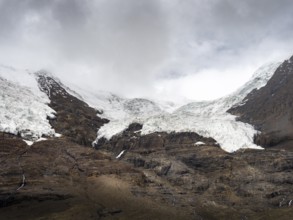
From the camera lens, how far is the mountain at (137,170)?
420 feet

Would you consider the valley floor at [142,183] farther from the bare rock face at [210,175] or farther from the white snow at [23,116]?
the white snow at [23,116]

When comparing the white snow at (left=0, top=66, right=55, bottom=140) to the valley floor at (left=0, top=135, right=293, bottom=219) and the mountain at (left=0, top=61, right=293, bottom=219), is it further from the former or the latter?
the valley floor at (left=0, top=135, right=293, bottom=219)

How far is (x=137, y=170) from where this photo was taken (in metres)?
155

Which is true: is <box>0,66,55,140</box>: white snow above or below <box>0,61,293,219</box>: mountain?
above

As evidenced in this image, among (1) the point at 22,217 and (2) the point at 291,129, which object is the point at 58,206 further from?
(2) the point at 291,129

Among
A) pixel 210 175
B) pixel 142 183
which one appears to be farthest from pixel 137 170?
pixel 210 175

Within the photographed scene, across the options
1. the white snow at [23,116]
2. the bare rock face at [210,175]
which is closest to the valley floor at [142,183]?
the bare rock face at [210,175]

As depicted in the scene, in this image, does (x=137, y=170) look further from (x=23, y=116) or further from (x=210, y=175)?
(x=23, y=116)

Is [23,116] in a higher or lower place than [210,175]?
higher

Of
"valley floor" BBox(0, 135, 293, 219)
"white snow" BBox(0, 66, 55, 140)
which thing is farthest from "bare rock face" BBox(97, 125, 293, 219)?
"white snow" BBox(0, 66, 55, 140)

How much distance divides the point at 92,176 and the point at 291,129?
253 ft

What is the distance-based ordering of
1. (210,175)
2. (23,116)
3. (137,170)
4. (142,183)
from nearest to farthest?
(142,183)
(210,175)
(137,170)
(23,116)

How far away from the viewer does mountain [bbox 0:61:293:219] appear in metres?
128

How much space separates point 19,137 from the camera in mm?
165750
